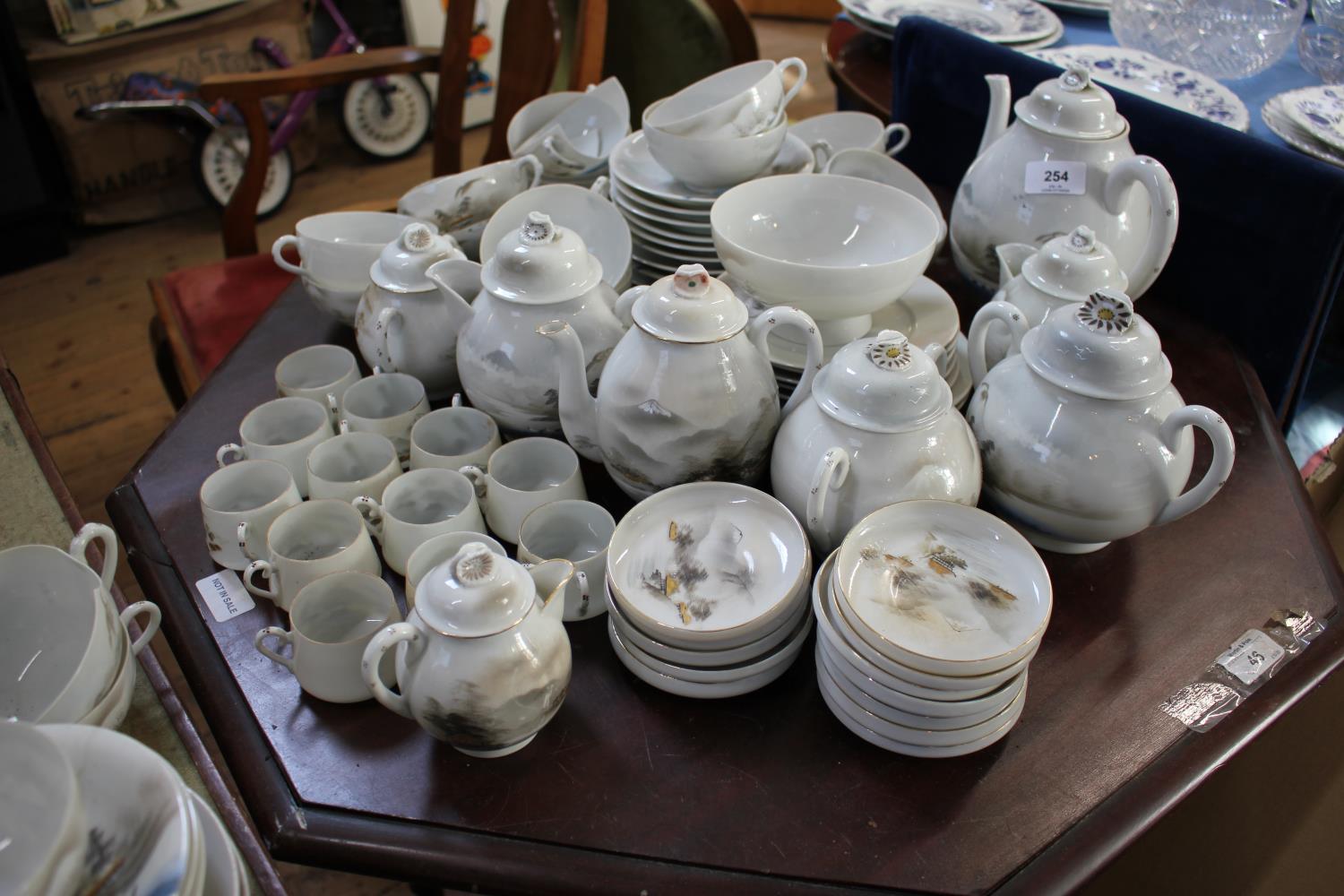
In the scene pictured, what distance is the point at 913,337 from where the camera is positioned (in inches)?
41.1

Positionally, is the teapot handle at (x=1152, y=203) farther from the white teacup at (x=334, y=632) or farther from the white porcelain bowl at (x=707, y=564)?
the white teacup at (x=334, y=632)

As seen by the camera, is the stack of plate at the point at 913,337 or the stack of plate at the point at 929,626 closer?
the stack of plate at the point at 929,626

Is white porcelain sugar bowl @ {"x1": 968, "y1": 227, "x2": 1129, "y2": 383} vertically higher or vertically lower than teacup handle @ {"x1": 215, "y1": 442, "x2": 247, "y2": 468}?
higher

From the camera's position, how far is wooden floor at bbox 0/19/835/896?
7.04 ft

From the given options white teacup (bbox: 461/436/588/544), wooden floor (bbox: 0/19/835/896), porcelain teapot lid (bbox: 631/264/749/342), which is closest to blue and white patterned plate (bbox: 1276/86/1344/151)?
porcelain teapot lid (bbox: 631/264/749/342)

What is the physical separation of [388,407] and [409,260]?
0.17m

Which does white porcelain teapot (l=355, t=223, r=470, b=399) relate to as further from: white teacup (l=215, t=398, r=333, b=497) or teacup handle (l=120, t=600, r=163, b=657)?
teacup handle (l=120, t=600, r=163, b=657)

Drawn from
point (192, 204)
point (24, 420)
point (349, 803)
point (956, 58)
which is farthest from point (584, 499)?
point (192, 204)

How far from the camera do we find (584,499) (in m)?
0.94

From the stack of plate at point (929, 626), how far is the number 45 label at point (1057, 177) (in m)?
0.52

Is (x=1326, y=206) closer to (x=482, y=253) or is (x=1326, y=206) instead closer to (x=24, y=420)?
(x=482, y=253)

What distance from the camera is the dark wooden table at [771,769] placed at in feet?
2.21

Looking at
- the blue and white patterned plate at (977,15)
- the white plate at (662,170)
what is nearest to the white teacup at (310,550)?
the white plate at (662,170)

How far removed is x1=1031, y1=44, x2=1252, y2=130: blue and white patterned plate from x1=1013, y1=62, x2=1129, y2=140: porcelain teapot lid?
0.34 meters
